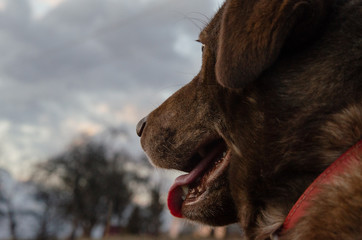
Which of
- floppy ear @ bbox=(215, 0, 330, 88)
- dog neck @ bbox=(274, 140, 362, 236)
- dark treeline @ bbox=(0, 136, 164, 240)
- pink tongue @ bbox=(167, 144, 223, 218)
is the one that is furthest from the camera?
dark treeline @ bbox=(0, 136, 164, 240)

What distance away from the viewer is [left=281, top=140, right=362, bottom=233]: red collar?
2434 mm

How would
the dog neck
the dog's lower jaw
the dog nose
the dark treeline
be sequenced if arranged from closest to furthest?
1. the dog neck
2. the dog's lower jaw
3. the dog nose
4. the dark treeline

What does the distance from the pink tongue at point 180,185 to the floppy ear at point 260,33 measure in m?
1.01

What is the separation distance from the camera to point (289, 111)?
2.71 m

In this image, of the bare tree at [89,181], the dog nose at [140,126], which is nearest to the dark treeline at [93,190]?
the bare tree at [89,181]

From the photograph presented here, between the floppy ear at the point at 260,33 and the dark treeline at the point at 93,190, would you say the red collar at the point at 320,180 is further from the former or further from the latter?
the dark treeline at the point at 93,190

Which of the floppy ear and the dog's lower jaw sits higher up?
the floppy ear

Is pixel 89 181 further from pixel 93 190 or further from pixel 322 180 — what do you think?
pixel 322 180

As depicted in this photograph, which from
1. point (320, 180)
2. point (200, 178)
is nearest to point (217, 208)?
point (200, 178)

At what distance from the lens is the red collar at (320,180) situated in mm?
2434

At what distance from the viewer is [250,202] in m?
2.99

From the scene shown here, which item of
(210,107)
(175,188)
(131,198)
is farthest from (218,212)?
(131,198)

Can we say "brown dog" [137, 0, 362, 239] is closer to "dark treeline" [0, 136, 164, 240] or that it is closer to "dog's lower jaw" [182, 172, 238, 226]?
"dog's lower jaw" [182, 172, 238, 226]

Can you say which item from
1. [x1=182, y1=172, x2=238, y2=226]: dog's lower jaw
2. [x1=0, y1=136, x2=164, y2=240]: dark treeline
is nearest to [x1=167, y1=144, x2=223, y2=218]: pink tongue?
[x1=182, y1=172, x2=238, y2=226]: dog's lower jaw
